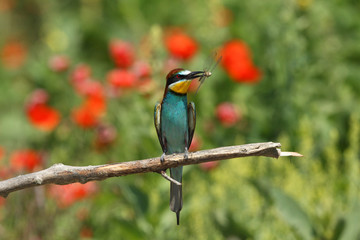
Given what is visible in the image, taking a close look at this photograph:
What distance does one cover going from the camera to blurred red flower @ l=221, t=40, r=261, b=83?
4684 mm

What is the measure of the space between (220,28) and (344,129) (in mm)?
1538

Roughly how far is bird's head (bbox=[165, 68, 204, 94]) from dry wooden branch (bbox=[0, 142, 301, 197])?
0.75 ft

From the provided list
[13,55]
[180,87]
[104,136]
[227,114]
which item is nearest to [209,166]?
[227,114]

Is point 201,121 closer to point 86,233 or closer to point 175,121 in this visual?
point 86,233

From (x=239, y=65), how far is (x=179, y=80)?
285 cm

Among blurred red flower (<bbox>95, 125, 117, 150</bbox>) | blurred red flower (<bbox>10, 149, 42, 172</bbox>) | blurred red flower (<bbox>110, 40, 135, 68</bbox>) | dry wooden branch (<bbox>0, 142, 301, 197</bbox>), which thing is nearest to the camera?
dry wooden branch (<bbox>0, 142, 301, 197</bbox>)

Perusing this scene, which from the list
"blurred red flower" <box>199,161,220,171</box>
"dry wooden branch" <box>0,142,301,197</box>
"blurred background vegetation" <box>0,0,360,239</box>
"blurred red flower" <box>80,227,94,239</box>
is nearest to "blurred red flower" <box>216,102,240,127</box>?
"blurred background vegetation" <box>0,0,360,239</box>

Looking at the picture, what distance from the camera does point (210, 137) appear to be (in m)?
4.56

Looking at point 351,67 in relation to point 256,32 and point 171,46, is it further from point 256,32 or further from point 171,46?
point 171,46

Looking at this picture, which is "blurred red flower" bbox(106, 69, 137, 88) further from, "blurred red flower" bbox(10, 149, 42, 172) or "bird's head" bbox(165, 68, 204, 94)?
"bird's head" bbox(165, 68, 204, 94)

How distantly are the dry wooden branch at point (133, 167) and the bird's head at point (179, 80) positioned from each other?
0.75 feet

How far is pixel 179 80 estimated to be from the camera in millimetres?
1909

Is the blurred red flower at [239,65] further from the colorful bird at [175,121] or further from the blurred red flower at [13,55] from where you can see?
the blurred red flower at [13,55]

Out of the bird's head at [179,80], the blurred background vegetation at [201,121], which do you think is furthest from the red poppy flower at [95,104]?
the bird's head at [179,80]
